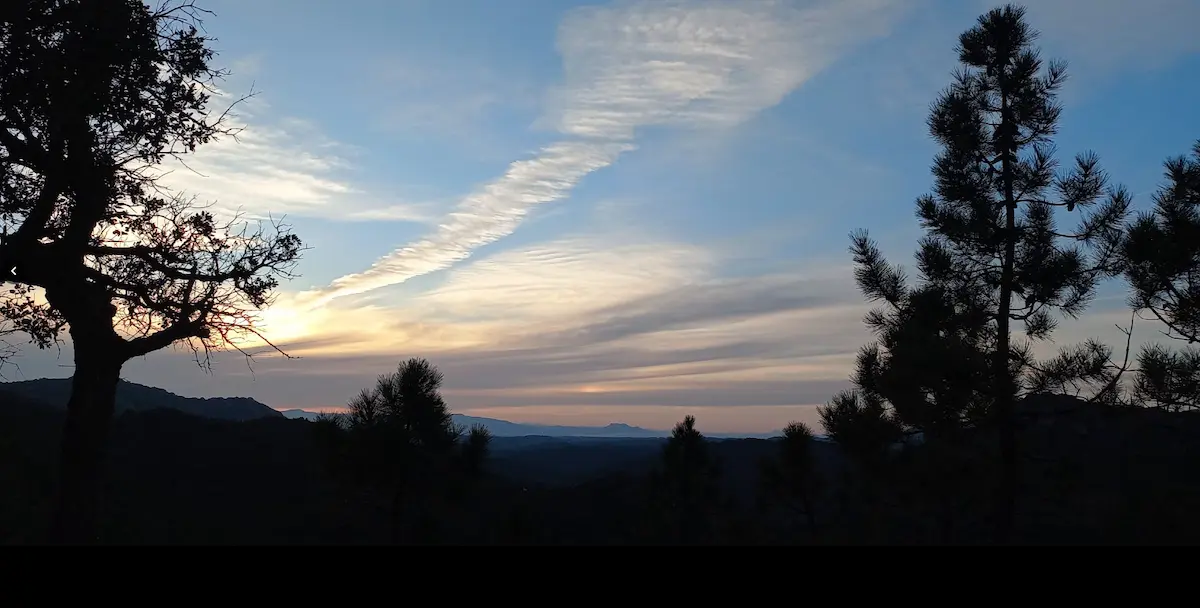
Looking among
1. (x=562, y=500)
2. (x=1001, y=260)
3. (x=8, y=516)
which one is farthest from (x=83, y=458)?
(x=562, y=500)

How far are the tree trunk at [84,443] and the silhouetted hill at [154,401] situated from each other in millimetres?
100033

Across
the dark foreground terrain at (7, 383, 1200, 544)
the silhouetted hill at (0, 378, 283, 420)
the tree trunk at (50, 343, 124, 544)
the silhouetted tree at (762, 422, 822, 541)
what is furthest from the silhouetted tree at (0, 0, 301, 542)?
the silhouetted hill at (0, 378, 283, 420)

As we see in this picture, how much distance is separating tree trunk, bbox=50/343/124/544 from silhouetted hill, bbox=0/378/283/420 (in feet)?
328

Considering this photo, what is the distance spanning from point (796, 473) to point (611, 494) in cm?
2927

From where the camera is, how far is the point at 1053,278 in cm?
1207

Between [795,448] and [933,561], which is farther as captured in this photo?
[795,448]

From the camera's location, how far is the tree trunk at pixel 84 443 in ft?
26.9

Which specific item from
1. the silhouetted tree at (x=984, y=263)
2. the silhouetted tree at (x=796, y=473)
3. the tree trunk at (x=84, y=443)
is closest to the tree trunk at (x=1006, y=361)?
the silhouetted tree at (x=984, y=263)

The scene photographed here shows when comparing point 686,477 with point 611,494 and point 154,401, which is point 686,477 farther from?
point 154,401

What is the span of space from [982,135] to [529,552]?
46.1 feet

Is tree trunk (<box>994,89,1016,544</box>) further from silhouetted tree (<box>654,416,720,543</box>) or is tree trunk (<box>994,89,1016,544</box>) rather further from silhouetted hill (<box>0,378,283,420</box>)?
silhouetted hill (<box>0,378,283,420</box>)

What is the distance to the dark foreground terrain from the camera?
13.6 metres

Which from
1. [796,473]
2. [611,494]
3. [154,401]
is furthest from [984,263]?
[154,401]

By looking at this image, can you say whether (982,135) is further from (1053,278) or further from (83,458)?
(83,458)
